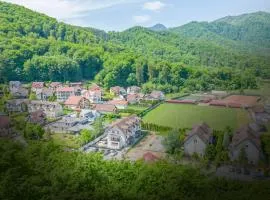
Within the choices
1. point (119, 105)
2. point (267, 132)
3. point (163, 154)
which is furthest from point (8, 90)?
point (267, 132)

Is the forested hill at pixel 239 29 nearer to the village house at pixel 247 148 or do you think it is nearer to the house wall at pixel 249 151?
the village house at pixel 247 148

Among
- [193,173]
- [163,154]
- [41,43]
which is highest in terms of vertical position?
[41,43]

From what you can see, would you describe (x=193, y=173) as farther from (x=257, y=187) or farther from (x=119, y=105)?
(x=119, y=105)

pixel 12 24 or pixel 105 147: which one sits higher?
pixel 12 24

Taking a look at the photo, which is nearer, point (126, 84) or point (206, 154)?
point (206, 154)

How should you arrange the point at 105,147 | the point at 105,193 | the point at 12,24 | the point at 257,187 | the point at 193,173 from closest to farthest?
the point at 105,193
the point at 257,187
the point at 193,173
the point at 105,147
the point at 12,24

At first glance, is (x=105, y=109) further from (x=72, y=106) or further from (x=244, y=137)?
(x=244, y=137)

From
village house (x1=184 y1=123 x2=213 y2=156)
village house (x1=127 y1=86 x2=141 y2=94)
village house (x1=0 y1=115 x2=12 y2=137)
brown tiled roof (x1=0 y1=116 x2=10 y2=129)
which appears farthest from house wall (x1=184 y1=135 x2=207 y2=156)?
village house (x1=127 y1=86 x2=141 y2=94)

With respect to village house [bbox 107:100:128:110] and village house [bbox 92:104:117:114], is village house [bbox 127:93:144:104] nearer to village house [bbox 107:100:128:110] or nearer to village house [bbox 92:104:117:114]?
village house [bbox 107:100:128:110]
